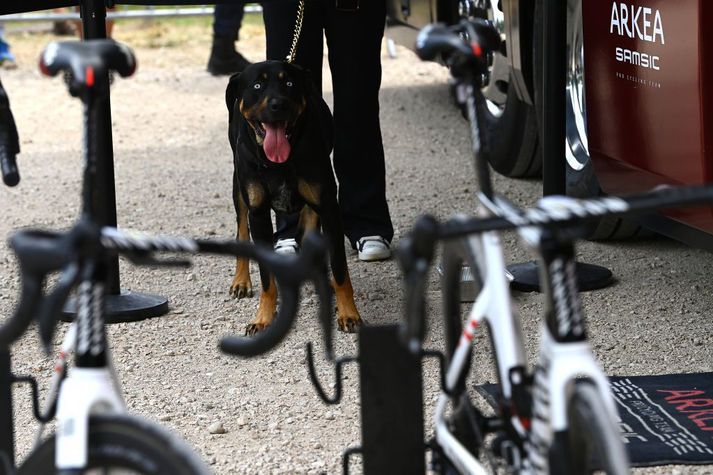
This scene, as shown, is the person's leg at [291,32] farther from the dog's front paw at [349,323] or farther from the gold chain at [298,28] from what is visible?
the dog's front paw at [349,323]

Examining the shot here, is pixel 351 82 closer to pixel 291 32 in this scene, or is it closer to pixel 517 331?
pixel 291 32

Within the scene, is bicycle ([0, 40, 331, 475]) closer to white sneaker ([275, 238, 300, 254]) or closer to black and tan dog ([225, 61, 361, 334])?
black and tan dog ([225, 61, 361, 334])

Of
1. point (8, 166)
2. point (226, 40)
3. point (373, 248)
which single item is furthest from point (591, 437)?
point (226, 40)

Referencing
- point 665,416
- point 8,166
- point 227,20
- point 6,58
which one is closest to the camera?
point 8,166

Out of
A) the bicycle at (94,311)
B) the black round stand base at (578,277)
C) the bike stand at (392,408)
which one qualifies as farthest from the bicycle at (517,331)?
the black round stand base at (578,277)

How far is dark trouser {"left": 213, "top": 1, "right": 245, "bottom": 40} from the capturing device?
11.0 meters

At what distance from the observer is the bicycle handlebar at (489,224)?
2.28 m

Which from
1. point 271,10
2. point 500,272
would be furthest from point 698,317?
point 500,272

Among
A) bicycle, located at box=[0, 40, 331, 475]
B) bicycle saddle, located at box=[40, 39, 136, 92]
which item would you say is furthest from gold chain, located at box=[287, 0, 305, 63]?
bicycle, located at box=[0, 40, 331, 475]

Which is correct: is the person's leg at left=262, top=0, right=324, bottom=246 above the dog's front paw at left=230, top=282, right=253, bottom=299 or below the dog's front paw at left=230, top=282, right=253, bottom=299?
above

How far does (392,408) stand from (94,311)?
0.97 metres

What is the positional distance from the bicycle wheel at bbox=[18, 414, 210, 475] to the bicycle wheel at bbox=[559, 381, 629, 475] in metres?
0.67

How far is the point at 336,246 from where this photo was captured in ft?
15.8

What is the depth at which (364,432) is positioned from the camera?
309 centimetres
